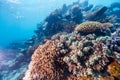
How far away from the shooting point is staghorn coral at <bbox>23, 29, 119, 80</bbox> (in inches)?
208

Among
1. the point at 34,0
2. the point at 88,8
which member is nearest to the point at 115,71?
the point at 88,8

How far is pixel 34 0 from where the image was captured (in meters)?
49.3

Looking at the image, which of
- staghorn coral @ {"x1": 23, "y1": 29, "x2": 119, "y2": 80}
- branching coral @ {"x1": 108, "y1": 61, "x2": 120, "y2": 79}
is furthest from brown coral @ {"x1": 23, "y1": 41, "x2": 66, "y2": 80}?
branching coral @ {"x1": 108, "y1": 61, "x2": 120, "y2": 79}

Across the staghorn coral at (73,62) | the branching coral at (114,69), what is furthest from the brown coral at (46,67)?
the branching coral at (114,69)

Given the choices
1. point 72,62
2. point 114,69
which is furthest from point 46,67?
point 114,69

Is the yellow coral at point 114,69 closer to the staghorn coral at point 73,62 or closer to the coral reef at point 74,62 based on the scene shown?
the coral reef at point 74,62

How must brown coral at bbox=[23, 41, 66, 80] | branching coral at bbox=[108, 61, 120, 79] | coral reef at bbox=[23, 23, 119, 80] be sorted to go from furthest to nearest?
1. brown coral at bbox=[23, 41, 66, 80]
2. coral reef at bbox=[23, 23, 119, 80]
3. branching coral at bbox=[108, 61, 120, 79]

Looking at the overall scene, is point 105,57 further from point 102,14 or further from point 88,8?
point 88,8

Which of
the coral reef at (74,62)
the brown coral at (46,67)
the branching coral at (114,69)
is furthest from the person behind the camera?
the brown coral at (46,67)

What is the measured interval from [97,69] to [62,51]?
1350 millimetres

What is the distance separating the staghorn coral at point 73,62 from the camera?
17.3 ft

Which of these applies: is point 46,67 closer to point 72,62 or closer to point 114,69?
point 72,62

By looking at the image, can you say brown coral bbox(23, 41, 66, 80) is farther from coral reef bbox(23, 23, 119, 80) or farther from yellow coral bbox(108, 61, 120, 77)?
yellow coral bbox(108, 61, 120, 77)

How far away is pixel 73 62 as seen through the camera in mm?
5566
